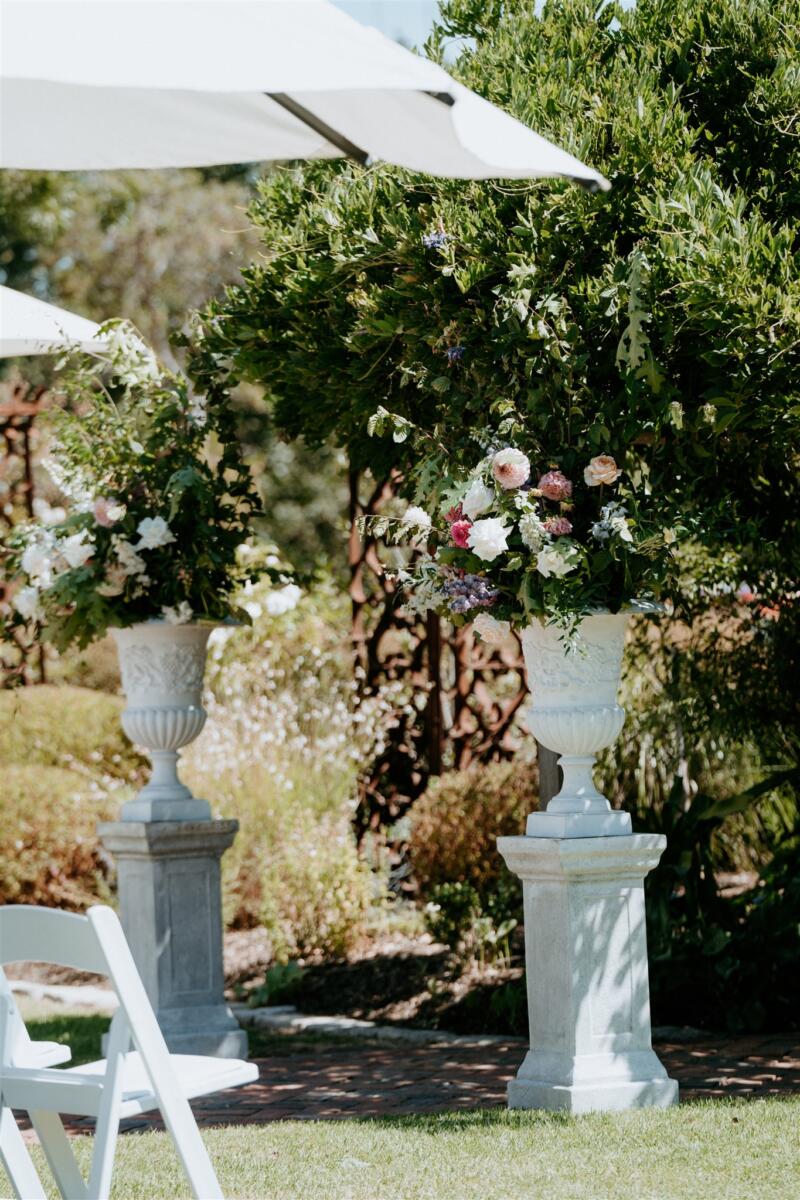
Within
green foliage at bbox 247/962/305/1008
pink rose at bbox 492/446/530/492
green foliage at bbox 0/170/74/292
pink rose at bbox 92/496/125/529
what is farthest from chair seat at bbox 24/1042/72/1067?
green foliage at bbox 0/170/74/292

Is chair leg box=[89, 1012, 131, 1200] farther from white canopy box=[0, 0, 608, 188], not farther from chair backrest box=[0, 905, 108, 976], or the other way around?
white canopy box=[0, 0, 608, 188]

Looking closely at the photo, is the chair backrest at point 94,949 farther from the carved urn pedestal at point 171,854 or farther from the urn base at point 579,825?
the carved urn pedestal at point 171,854

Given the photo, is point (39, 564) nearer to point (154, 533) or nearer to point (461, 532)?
point (154, 533)

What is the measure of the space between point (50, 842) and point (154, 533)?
3.82 metres

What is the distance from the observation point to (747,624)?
698cm

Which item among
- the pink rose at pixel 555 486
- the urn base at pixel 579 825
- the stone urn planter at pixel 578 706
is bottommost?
the urn base at pixel 579 825

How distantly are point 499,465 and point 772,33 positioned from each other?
6.01ft

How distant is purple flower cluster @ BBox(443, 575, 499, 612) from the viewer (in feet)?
16.3

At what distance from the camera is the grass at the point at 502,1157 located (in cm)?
412

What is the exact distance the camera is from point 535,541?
484 centimetres

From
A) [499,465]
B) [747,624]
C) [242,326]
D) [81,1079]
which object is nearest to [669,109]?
[499,465]

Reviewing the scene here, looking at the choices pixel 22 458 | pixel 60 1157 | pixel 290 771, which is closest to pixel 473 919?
pixel 290 771

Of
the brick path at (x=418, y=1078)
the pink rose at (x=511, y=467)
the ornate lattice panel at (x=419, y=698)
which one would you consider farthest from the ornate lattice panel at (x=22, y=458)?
the pink rose at (x=511, y=467)

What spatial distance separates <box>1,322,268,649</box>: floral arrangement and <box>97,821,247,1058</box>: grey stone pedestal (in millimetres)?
879
